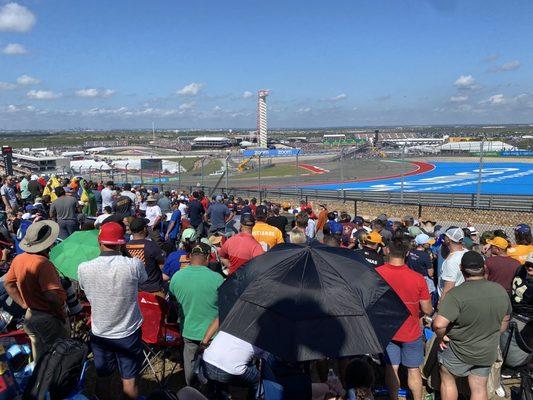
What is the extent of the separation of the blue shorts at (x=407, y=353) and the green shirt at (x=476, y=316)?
53cm

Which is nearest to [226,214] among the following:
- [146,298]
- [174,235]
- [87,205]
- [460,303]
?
[174,235]

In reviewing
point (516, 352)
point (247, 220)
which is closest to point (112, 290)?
point (247, 220)

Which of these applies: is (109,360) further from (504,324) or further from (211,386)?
(504,324)

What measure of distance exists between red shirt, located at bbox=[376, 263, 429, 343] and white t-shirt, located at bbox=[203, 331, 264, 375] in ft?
Answer: 5.06

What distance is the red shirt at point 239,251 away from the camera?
Answer: 5.64 meters

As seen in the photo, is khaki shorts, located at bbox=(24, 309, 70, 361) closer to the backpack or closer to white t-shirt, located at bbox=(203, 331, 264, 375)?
the backpack

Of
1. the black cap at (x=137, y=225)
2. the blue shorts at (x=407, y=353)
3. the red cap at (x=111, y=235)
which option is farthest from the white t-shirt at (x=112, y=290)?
the blue shorts at (x=407, y=353)

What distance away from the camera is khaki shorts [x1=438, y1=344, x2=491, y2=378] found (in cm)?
395

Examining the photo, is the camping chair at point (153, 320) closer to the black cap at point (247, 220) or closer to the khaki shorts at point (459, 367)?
the black cap at point (247, 220)

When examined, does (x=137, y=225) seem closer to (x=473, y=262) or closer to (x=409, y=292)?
(x=409, y=292)

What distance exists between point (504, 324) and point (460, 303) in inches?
26.4

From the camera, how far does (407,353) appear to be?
14.4 ft

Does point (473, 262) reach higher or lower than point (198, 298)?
higher

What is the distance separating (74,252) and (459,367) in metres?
Result: 4.07
